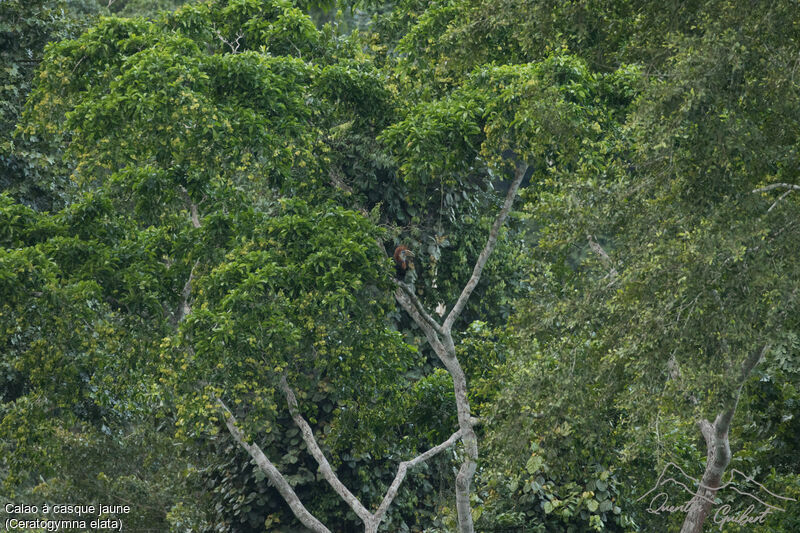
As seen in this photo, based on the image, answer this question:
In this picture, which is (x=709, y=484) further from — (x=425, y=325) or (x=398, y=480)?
(x=425, y=325)

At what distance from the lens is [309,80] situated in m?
12.4

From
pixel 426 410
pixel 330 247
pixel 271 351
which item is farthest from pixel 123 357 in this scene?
pixel 426 410

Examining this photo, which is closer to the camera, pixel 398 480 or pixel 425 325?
pixel 398 480

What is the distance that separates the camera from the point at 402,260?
12.9 meters

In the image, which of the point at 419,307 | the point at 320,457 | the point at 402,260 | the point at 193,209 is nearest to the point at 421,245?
the point at 402,260

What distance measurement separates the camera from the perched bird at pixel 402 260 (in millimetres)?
12847

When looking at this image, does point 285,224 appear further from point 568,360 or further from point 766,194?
point 766,194

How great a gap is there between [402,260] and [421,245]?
1.57 metres

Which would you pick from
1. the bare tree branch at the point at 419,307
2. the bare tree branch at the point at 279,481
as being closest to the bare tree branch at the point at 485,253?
the bare tree branch at the point at 419,307

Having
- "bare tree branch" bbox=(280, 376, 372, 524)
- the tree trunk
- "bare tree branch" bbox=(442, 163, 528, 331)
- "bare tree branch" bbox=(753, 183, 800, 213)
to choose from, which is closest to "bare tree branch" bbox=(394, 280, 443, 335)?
"bare tree branch" bbox=(442, 163, 528, 331)

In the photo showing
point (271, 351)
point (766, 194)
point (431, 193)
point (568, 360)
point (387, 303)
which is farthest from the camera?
point (431, 193)

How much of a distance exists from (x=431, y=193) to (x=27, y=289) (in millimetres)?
5886

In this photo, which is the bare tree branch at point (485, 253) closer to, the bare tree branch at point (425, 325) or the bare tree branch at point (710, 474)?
the bare tree branch at point (425, 325)

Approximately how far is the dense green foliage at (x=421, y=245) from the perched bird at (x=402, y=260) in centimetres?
31
